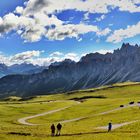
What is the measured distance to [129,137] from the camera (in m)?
65.8

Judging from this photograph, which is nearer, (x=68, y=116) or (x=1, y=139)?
(x=1, y=139)

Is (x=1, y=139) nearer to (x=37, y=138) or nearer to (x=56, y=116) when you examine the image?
(x=37, y=138)

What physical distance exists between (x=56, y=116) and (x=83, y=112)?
16.7 m

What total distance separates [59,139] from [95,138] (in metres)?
7.04

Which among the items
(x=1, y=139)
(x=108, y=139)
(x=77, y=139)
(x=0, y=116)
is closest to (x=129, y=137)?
(x=108, y=139)

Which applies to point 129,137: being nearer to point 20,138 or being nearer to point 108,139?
point 108,139

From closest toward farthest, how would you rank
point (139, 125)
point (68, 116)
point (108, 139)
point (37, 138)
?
point (108, 139) < point (37, 138) < point (139, 125) < point (68, 116)

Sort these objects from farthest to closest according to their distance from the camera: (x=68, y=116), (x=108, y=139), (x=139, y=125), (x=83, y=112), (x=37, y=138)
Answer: (x=83, y=112)
(x=68, y=116)
(x=139, y=125)
(x=37, y=138)
(x=108, y=139)

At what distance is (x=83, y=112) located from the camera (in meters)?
188

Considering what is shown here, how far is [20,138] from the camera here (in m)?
69.1

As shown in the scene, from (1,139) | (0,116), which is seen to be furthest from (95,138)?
(0,116)

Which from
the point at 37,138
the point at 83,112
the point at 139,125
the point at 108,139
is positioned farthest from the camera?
the point at 83,112

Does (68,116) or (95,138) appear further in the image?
(68,116)

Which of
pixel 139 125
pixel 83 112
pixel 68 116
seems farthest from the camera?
pixel 83 112
